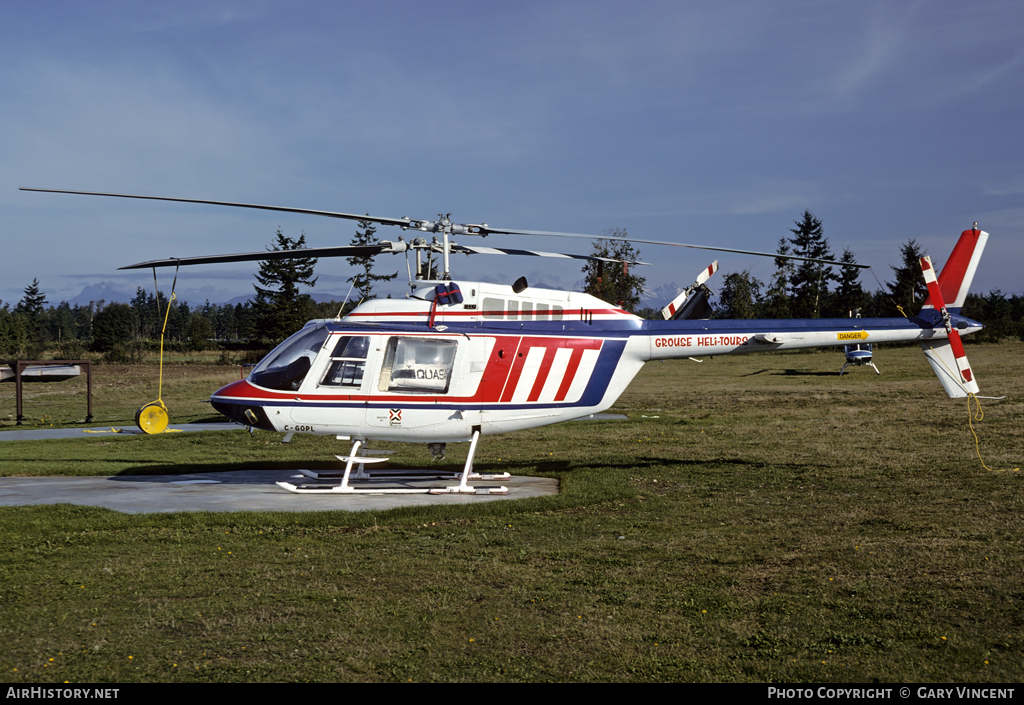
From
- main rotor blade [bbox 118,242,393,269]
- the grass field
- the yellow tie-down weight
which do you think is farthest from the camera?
the yellow tie-down weight

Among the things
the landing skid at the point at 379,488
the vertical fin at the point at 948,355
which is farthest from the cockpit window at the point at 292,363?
the vertical fin at the point at 948,355

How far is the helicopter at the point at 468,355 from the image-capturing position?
12.6 m

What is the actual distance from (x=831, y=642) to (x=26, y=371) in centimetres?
2484

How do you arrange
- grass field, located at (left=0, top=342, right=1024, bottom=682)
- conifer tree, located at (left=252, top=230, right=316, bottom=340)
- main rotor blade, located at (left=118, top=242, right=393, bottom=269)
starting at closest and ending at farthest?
A: grass field, located at (left=0, top=342, right=1024, bottom=682) < main rotor blade, located at (left=118, top=242, right=393, bottom=269) < conifer tree, located at (left=252, top=230, right=316, bottom=340)

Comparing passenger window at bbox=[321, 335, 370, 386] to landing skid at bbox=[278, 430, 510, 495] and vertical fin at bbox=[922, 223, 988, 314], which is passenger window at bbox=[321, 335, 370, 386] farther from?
vertical fin at bbox=[922, 223, 988, 314]

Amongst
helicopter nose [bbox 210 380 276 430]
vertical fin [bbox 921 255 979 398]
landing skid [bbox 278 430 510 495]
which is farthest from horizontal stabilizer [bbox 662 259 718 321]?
helicopter nose [bbox 210 380 276 430]

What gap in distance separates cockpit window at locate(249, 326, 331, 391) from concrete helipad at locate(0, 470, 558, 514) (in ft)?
5.72

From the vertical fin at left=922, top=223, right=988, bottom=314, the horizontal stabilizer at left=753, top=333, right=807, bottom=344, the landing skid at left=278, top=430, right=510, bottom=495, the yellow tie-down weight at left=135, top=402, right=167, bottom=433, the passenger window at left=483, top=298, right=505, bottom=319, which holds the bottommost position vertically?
the landing skid at left=278, top=430, right=510, bottom=495

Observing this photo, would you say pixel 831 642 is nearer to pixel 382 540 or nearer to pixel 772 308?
pixel 382 540

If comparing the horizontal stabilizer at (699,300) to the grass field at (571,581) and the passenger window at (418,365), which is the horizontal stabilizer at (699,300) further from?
the passenger window at (418,365)

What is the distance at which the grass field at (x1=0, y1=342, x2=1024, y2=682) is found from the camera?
586 cm

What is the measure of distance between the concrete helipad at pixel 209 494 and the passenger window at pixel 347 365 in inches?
71.3
